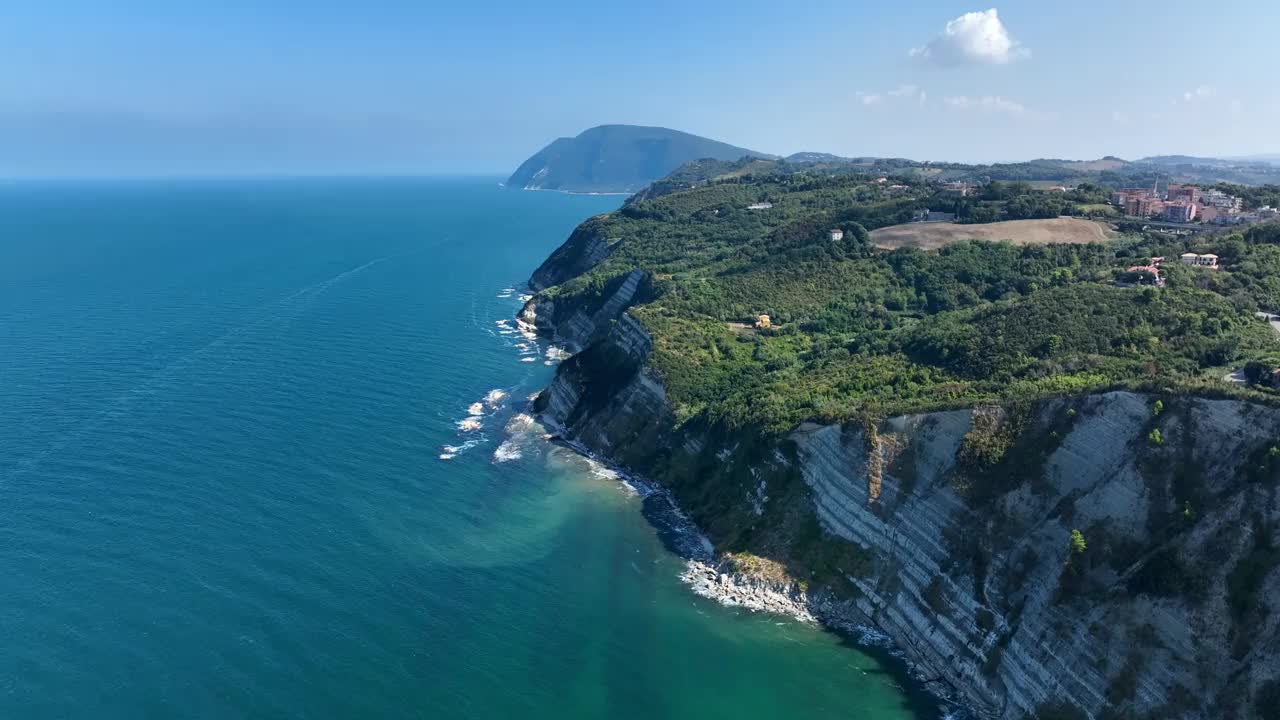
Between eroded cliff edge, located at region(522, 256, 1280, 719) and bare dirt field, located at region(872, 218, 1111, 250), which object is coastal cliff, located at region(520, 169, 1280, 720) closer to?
eroded cliff edge, located at region(522, 256, 1280, 719)

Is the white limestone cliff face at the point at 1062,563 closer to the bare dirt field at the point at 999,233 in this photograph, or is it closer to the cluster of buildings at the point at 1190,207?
the bare dirt field at the point at 999,233

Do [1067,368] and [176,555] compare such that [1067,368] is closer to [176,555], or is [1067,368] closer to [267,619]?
[267,619]

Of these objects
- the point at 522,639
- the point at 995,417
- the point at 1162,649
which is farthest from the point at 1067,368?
the point at 522,639

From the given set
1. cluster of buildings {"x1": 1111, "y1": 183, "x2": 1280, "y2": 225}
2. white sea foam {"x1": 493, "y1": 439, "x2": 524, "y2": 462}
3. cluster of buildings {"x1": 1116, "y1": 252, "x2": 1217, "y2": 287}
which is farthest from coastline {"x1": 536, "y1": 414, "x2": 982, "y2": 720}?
cluster of buildings {"x1": 1111, "y1": 183, "x2": 1280, "y2": 225}

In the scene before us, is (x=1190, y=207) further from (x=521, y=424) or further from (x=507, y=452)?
(x=507, y=452)

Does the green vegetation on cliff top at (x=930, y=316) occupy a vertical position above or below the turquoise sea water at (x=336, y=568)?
above

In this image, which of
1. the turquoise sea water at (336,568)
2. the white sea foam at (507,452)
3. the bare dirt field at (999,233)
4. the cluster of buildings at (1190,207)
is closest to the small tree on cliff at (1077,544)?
the turquoise sea water at (336,568)
